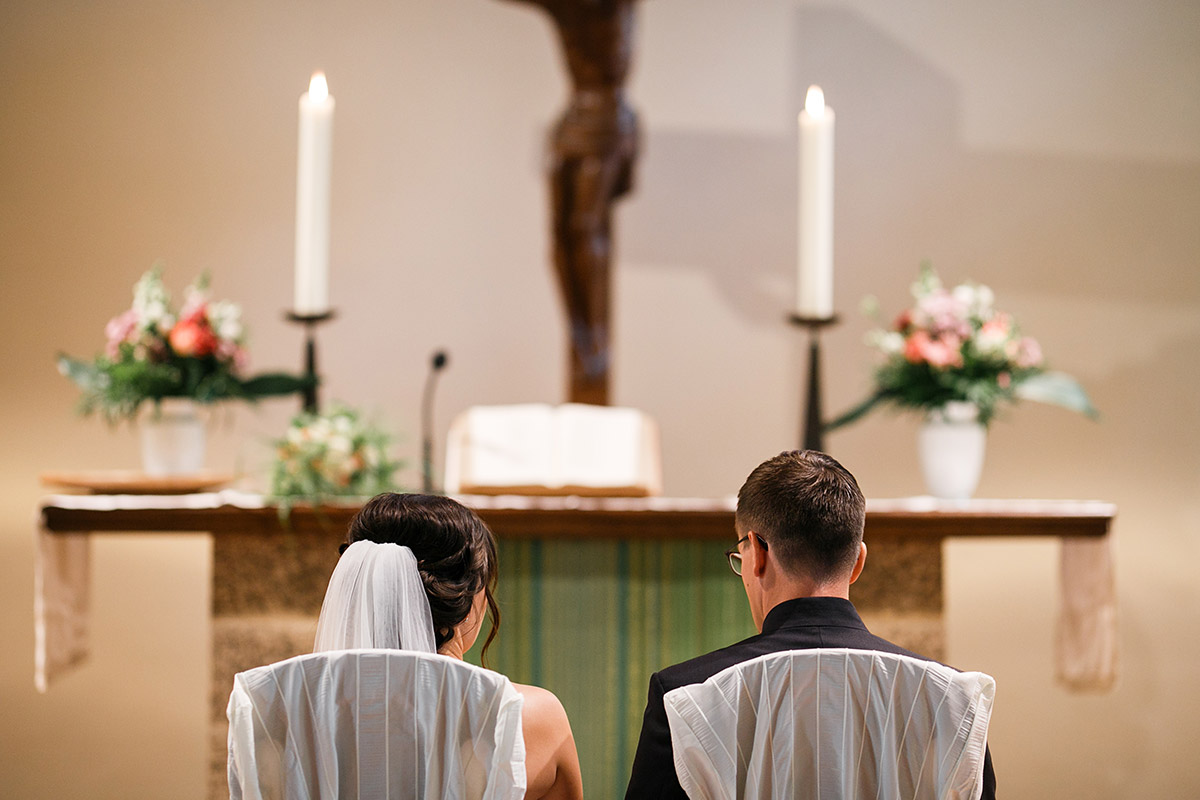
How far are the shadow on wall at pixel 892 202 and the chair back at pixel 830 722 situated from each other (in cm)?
265

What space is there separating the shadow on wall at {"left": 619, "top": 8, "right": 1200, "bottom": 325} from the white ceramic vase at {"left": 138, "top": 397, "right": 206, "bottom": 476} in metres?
1.74

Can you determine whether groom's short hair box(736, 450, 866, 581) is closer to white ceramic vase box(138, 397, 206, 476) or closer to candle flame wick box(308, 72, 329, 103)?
candle flame wick box(308, 72, 329, 103)

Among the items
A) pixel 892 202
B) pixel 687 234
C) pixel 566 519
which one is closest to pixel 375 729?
pixel 566 519

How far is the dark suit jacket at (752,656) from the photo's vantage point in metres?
1.21

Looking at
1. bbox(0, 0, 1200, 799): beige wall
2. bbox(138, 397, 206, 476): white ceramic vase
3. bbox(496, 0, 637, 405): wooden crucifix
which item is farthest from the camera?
bbox(0, 0, 1200, 799): beige wall

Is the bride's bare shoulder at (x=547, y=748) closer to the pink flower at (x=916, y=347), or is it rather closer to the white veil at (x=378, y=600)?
the white veil at (x=378, y=600)

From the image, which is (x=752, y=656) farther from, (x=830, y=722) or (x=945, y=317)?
(x=945, y=317)

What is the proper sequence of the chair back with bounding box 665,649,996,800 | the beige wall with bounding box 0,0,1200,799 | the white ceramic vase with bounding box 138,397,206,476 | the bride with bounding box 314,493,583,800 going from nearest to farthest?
the chair back with bounding box 665,649,996,800 < the bride with bounding box 314,493,583,800 < the white ceramic vase with bounding box 138,397,206,476 < the beige wall with bounding box 0,0,1200,799

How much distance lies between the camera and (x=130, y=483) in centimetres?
243

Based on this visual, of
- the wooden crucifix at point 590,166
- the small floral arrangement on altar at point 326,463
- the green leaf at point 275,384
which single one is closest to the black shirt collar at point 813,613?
the small floral arrangement on altar at point 326,463

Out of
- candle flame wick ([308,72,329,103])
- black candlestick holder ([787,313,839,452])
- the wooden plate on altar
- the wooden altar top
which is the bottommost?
the wooden altar top

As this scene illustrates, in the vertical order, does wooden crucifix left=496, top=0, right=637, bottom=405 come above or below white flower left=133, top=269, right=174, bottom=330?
above

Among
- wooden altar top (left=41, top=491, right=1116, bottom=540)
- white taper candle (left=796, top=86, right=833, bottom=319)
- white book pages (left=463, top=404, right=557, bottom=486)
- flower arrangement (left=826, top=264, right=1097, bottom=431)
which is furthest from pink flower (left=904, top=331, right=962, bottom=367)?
white book pages (left=463, top=404, right=557, bottom=486)

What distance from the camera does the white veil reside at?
49.9 inches
